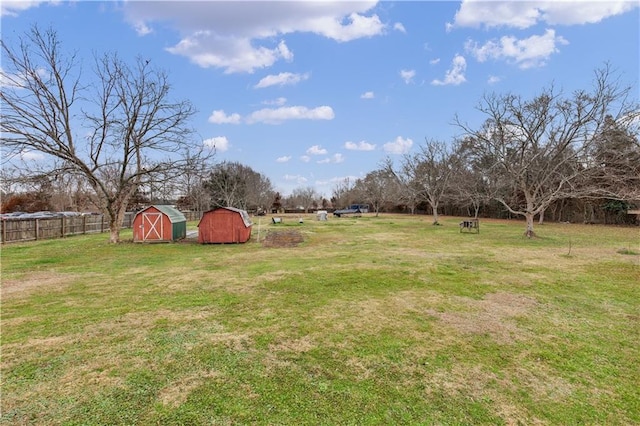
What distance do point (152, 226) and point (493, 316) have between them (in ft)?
50.5

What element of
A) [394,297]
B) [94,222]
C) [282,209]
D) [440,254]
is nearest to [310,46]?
[440,254]

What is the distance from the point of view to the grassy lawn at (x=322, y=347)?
2979 mm

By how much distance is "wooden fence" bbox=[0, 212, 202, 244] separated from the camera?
1537 centimetres

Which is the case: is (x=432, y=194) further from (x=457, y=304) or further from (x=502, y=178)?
(x=457, y=304)

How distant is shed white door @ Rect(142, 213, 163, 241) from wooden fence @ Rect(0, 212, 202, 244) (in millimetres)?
6217

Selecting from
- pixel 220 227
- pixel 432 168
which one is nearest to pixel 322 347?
pixel 220 227

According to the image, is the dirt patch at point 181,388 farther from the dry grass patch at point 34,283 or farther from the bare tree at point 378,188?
the bare tree at point 378,188

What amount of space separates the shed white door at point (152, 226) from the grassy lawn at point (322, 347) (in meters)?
6.89

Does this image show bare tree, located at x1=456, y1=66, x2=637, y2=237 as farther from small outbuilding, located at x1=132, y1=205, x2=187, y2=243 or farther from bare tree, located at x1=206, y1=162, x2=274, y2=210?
bare tree, located at x1=206, y1=162, x2=274, y2=210

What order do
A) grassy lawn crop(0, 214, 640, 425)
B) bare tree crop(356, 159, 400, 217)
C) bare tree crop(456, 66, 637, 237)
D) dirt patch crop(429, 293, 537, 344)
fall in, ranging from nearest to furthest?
grassy lawn crop(0, 214, 640, 425) → dirt patch crop(429, 293, 537, 344) → bare tree crop(456, 66, 637, 237) → bare tree crop(356, 159, 400, 217)

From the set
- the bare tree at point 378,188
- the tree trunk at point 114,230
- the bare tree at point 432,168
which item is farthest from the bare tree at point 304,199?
the tree trunk at point 114,230

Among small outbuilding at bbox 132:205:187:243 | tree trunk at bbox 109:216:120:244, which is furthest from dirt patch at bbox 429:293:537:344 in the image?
tree trunk at bbox 109:216:120:244

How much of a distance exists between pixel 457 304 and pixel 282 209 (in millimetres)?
55693

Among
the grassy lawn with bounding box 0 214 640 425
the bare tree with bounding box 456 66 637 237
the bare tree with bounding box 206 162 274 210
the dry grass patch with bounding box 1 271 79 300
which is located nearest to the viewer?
the grassy lawn with bounding box 0 214 640 425
